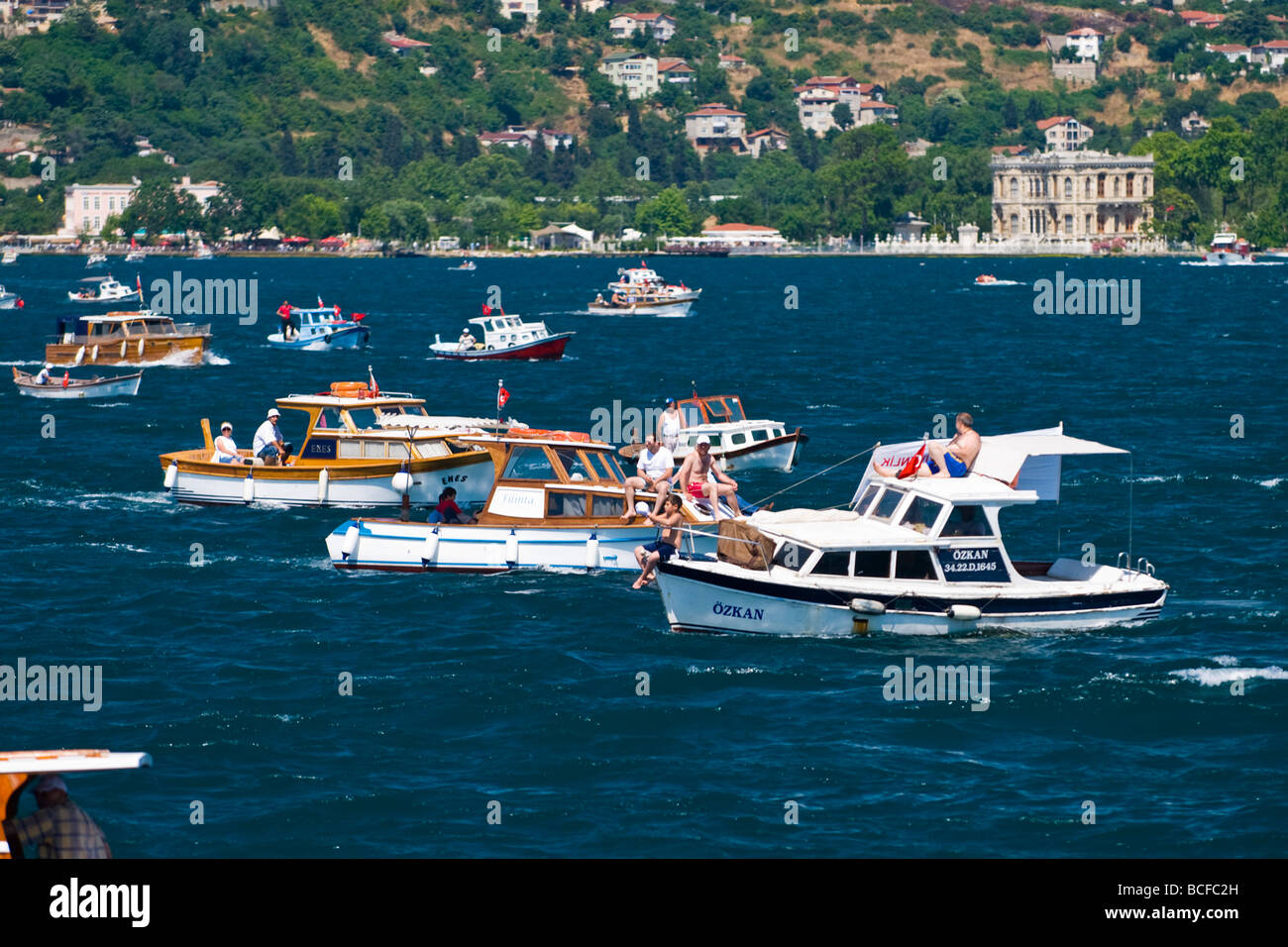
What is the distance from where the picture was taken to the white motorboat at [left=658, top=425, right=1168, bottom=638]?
31.0m

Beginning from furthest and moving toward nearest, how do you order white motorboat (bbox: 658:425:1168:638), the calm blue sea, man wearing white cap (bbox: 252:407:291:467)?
man wearing white cap (bbox: 252:407:291:467)
white motorboat (bbox: 658:425:1168:638)
the calm blue sea

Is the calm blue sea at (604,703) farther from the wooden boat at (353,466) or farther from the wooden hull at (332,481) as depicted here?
the wooden boat at (353,466)

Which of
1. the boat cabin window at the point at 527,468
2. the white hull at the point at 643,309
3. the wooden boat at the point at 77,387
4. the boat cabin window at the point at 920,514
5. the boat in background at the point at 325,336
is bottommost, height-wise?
the boat cabin window at the point at 920,514

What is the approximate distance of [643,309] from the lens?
140 meters

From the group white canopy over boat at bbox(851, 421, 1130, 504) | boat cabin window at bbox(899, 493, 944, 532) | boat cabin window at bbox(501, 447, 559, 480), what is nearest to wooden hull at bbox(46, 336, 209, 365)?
boat cabin window at bbox(501, 447, 559, 480)

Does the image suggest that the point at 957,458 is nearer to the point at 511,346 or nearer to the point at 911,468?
the point at 911,468

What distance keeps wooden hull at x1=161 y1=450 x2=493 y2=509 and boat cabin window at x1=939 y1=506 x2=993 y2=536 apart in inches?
616

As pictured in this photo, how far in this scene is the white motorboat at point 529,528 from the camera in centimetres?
3681

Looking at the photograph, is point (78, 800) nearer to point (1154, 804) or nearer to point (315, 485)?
point (1154, 804)

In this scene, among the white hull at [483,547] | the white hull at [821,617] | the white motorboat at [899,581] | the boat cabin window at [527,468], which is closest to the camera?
the white motorboat at [899,581]

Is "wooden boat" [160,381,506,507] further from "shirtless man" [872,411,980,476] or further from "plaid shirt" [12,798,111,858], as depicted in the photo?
"plaid shirt" [12,798,111,858]

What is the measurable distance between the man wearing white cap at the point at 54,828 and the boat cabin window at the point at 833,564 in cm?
1636

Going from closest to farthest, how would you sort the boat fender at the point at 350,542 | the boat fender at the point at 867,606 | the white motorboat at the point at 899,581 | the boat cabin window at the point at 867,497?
the boat fender at the point at 867,606 → the white motorboat at the point at 899,581 → the boat cabin window at the point at 867,497 → the boat fender at the point at 350,542

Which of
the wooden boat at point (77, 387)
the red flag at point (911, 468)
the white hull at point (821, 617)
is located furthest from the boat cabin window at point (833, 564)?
the wooden boat at point (77, 387)
